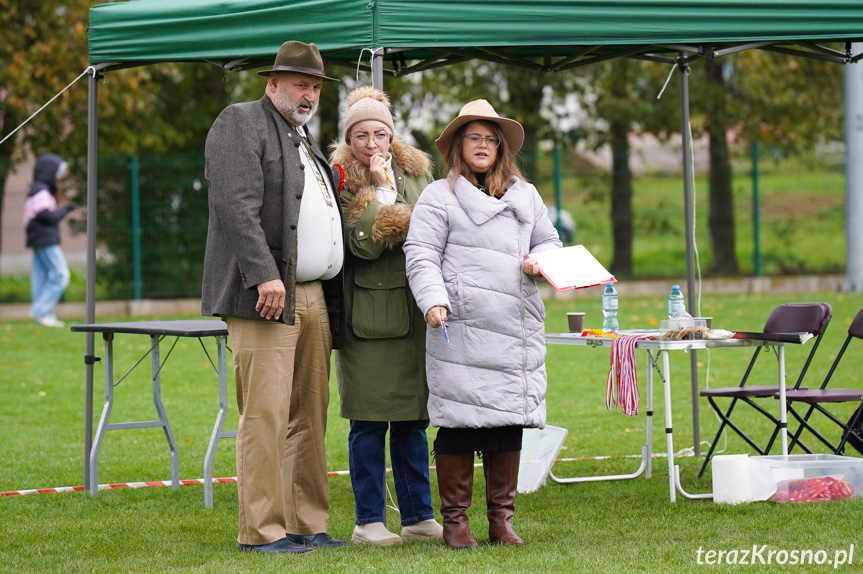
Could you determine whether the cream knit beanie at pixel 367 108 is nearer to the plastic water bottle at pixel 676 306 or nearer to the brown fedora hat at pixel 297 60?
the brown fedora hat at pixel 297 60

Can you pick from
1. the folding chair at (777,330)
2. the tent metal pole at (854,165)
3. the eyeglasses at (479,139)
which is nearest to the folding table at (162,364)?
the eyeglasses at (479,139)

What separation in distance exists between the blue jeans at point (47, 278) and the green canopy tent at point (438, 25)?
27.1 feet

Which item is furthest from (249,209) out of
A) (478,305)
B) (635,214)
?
(635,214)

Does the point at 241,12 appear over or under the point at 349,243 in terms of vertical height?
over

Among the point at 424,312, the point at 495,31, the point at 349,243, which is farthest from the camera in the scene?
the point at 495,31

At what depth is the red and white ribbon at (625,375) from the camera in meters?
5.07

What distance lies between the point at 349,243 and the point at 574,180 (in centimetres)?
1173

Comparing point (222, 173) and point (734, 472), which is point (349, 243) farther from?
point (734, 472)

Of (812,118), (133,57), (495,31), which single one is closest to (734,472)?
(495,31)

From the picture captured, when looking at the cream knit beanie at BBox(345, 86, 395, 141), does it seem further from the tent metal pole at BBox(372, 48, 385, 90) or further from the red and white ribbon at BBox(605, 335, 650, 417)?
the red and white ribbon at BBox(605, 335, 650, 417)

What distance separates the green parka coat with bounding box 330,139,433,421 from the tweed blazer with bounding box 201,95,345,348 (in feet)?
1.09

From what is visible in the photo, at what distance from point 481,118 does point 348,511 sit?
80.7 inches

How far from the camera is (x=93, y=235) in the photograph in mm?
6031

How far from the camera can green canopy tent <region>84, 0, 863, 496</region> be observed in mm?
4953
